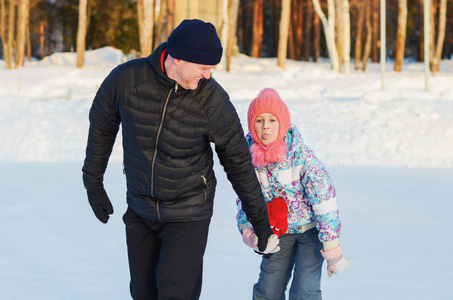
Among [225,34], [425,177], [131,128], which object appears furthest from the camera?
[225,34]

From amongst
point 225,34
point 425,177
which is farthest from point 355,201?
point 225,34

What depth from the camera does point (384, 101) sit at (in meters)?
13.7

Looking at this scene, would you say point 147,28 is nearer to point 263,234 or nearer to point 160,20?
point 160,20

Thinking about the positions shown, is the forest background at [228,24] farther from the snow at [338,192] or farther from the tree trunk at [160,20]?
the snow at [338,192]

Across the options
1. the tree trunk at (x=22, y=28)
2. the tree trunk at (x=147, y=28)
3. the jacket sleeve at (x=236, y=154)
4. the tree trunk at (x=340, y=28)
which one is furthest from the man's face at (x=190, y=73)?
the tree trunk at (x=22, y=28)

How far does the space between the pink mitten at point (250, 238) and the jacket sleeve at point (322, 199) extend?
0.29 m

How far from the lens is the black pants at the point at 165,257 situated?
2979 millimetres

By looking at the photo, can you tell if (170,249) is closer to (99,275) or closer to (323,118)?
(99,275)

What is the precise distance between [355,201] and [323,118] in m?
5.34

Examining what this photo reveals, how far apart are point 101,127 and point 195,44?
23.1 inches

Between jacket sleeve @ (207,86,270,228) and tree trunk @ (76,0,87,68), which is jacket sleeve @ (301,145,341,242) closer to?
jacket sleeve @ (207,86,270,228)

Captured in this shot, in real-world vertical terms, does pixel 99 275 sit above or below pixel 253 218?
below

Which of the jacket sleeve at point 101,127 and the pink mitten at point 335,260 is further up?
the jacket sleeve at point 101,127

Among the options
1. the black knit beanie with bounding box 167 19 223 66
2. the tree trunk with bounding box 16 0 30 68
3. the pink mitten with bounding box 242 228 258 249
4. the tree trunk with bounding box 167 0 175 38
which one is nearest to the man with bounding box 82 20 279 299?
the black knit beanie with bounding box 167 19 223 66
